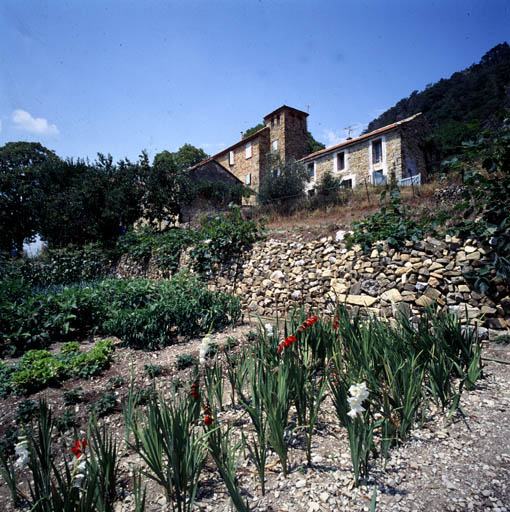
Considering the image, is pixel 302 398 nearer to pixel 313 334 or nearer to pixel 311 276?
pixel 313 334

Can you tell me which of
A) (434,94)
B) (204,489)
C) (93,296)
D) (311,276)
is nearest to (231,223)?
(311,276)

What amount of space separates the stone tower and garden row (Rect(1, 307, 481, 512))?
2094cm

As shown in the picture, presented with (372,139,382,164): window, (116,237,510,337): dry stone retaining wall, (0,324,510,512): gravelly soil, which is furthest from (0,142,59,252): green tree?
(0,324,510,512): gravelly soil

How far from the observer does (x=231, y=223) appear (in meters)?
7.39

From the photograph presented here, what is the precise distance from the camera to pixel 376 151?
59.3 ft

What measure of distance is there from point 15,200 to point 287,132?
19016 mm

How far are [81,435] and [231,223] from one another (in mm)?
5653

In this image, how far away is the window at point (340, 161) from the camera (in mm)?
19422

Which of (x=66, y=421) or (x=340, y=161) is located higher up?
(x=340, y=161)

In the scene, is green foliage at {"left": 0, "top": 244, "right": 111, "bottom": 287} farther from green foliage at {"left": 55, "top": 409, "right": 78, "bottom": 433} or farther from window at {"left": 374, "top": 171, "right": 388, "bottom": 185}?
window at {"left": 374, "top": 171, "right": 388, "bottom": 185}

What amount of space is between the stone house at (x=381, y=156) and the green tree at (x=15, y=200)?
693 inches

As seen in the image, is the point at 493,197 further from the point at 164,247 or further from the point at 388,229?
the point at 164,247

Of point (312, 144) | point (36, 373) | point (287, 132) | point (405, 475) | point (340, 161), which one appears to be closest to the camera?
point (405, 475)

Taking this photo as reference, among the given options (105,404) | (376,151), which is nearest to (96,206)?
(105,404)
